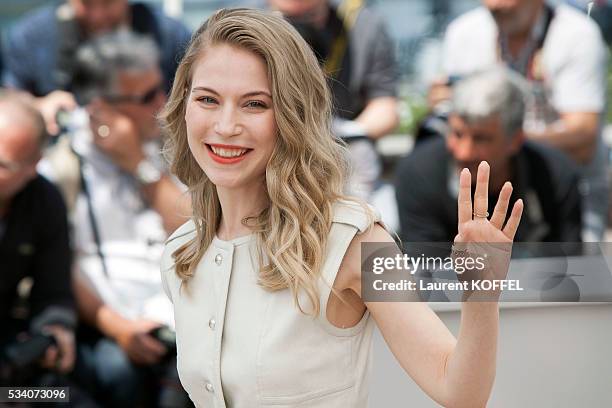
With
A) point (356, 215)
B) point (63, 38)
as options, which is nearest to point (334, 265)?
point (356, 215)

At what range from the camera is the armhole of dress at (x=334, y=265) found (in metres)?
1.40

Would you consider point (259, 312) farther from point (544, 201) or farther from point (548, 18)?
point (548, 18)

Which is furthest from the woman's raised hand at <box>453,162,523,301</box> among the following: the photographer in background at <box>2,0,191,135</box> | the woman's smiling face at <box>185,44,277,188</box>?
the photographer in background at <box>2,0,191,135</box>

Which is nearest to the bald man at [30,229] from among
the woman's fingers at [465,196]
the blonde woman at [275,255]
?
the blonde woman at [275,255]

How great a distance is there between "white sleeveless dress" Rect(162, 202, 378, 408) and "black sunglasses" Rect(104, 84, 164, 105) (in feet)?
6.25

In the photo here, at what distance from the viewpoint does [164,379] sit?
10.3 feet

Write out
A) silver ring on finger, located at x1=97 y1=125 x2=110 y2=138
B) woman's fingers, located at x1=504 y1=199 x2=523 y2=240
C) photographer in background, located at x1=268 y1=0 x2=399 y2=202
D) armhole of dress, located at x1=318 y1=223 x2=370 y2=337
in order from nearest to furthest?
woman's fingers, located at x1=504 y1=199 x2=523 y2=240 → armhole of dress, located at x1=318 y1=223 x2=370 y2=337 → photographer in background, located at x1=268 y1=0 x2=399 y2=202 → silver ring on finger, located at x1=97 y1=125 x2=110 y2=138

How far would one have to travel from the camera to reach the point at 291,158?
1.49m

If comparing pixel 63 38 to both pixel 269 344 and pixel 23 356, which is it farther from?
pixel 269 344

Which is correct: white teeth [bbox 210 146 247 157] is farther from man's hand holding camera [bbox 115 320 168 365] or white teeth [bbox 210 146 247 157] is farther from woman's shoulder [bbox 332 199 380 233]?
man's hand holding camera [bbox 115 320 168 365]

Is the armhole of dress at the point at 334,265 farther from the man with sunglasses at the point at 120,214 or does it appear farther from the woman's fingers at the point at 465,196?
the man with sunglasses at the point at 120,214

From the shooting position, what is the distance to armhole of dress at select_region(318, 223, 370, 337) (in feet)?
4.60

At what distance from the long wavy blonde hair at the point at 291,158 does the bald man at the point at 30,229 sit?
1.69m

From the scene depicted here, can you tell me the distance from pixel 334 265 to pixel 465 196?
0.85 feet
